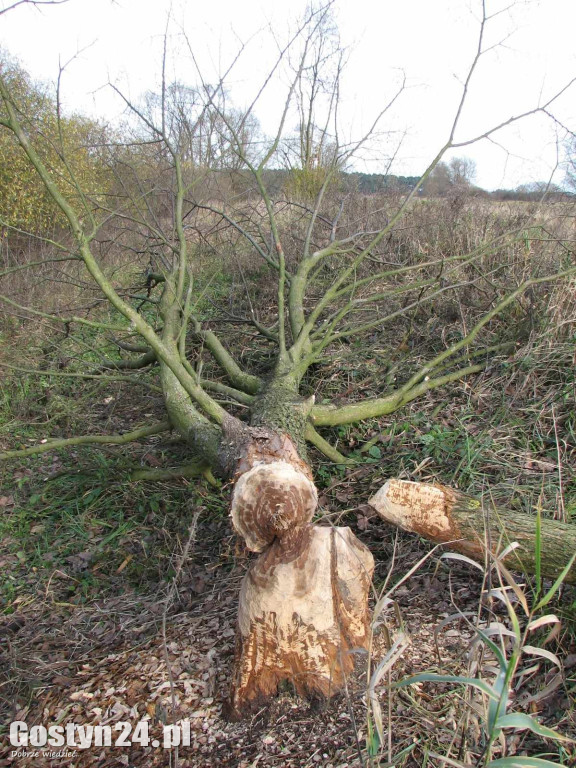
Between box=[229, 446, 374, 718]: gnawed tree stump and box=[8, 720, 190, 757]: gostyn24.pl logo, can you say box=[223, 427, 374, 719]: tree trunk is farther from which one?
box=[8, 720, 190, 757]: gostyn24.pl logo

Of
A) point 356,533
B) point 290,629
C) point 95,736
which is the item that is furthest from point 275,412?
point 95,736

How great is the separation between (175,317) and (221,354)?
503 mm

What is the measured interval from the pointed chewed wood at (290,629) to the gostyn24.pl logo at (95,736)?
0.23 metres

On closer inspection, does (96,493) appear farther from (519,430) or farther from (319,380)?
(519,430)

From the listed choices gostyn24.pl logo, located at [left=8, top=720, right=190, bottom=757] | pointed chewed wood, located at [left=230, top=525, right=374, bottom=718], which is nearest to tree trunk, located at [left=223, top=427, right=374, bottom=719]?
pointed chewed wood, located at [left=230, top=525, right=374, bottom=718]

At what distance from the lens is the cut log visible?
2113 millimetres

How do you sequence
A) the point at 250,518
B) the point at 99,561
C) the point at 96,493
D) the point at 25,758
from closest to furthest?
the point at 25,758, the point at 250,518, the point at 99,561, the point at 96,493

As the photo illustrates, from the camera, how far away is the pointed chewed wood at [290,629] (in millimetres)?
1897

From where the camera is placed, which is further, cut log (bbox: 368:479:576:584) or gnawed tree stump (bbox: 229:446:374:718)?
cut log (bbox: 368:479:576:584)

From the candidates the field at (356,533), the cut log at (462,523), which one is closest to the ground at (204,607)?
the field at (356,533)

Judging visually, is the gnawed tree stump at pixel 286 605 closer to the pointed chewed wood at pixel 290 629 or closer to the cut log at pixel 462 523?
the pointed chewed wood at pixel 290 629

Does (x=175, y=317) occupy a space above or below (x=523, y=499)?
above

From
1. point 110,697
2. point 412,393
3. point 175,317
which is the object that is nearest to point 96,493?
point 175,317

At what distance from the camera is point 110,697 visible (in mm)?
1981
